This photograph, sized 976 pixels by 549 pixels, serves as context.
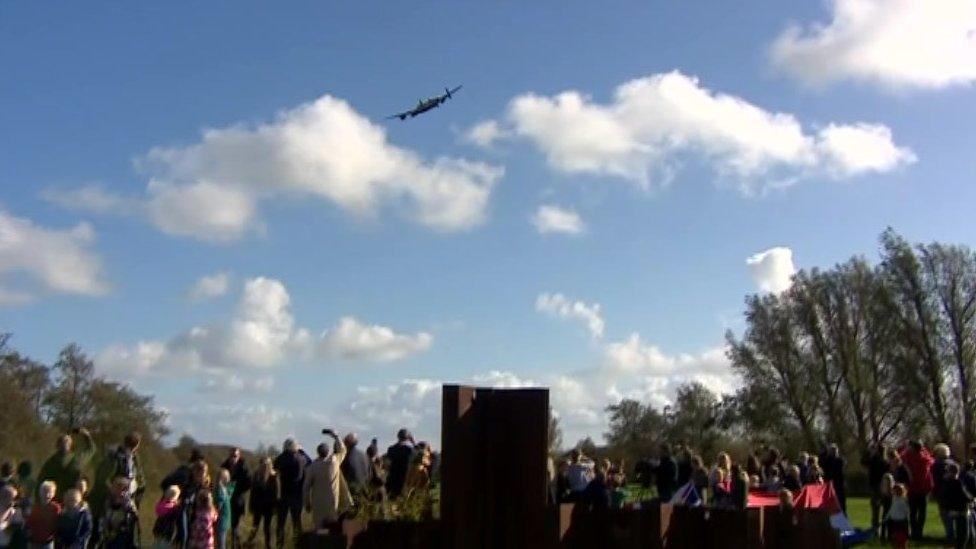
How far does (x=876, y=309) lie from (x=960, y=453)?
680 cm

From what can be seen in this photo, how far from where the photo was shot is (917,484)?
18641mm

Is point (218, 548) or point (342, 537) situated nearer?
point (342, 537)

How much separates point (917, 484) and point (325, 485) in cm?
910

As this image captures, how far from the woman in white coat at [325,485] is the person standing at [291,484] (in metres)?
0.73

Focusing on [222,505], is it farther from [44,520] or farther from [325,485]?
[44,520]

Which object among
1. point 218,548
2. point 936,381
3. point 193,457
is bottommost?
point 218,548

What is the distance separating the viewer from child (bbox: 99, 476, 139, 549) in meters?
15.0

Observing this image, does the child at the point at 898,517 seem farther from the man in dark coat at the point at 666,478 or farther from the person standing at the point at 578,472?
the person standing at the point at 578,472

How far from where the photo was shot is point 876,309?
4919 centimetres

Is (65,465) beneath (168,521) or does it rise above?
above

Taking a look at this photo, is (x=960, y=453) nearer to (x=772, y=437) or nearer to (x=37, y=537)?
(x=772, y=437)

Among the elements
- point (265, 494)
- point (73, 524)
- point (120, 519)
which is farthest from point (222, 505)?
point (265, 494)

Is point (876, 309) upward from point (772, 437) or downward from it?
upward

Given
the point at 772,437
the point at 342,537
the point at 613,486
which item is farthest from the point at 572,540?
the point at 772,437
